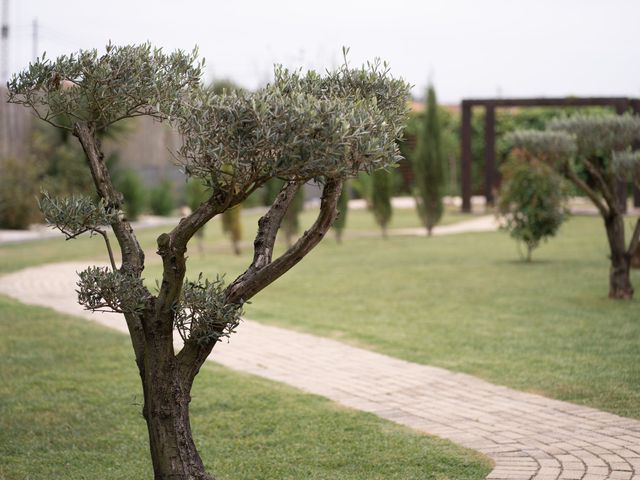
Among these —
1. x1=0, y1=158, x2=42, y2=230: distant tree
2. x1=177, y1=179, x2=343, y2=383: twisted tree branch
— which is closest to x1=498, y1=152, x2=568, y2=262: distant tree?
x1=177, y1=179, x2=343, y2=383: twisted tree branch

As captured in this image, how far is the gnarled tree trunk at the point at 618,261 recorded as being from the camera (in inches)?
413

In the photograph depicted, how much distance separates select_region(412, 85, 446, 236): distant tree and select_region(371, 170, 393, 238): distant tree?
1042mm

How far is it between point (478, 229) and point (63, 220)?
1706cm

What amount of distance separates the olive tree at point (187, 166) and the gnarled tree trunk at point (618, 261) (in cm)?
676

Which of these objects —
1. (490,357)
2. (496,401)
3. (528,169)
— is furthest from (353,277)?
(496,401)

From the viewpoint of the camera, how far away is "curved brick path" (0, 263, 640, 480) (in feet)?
16.8

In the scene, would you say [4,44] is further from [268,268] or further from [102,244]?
[268,268]

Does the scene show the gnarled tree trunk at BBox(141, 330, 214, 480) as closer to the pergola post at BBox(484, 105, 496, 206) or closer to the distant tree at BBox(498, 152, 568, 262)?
the distant tree at BBox(498, 152, 568, 262)

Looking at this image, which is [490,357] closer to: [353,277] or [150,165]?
[353,277]

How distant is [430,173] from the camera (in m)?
20.0

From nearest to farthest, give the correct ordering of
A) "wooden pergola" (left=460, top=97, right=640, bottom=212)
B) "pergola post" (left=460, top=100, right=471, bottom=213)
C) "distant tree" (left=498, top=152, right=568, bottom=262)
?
"distant tree" (left=498, top=152, right=568, bottom=262)
"wooden pergola" (left=460, top=97, right=640, bottom=212)
"pergola post" (left=460, top=100, right=471, bottom=213)

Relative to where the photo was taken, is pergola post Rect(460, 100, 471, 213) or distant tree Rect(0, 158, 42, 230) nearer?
distant tree Rect(0, 158, 42, 230)

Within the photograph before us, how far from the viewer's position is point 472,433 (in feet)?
19.0

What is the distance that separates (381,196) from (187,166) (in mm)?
15117
